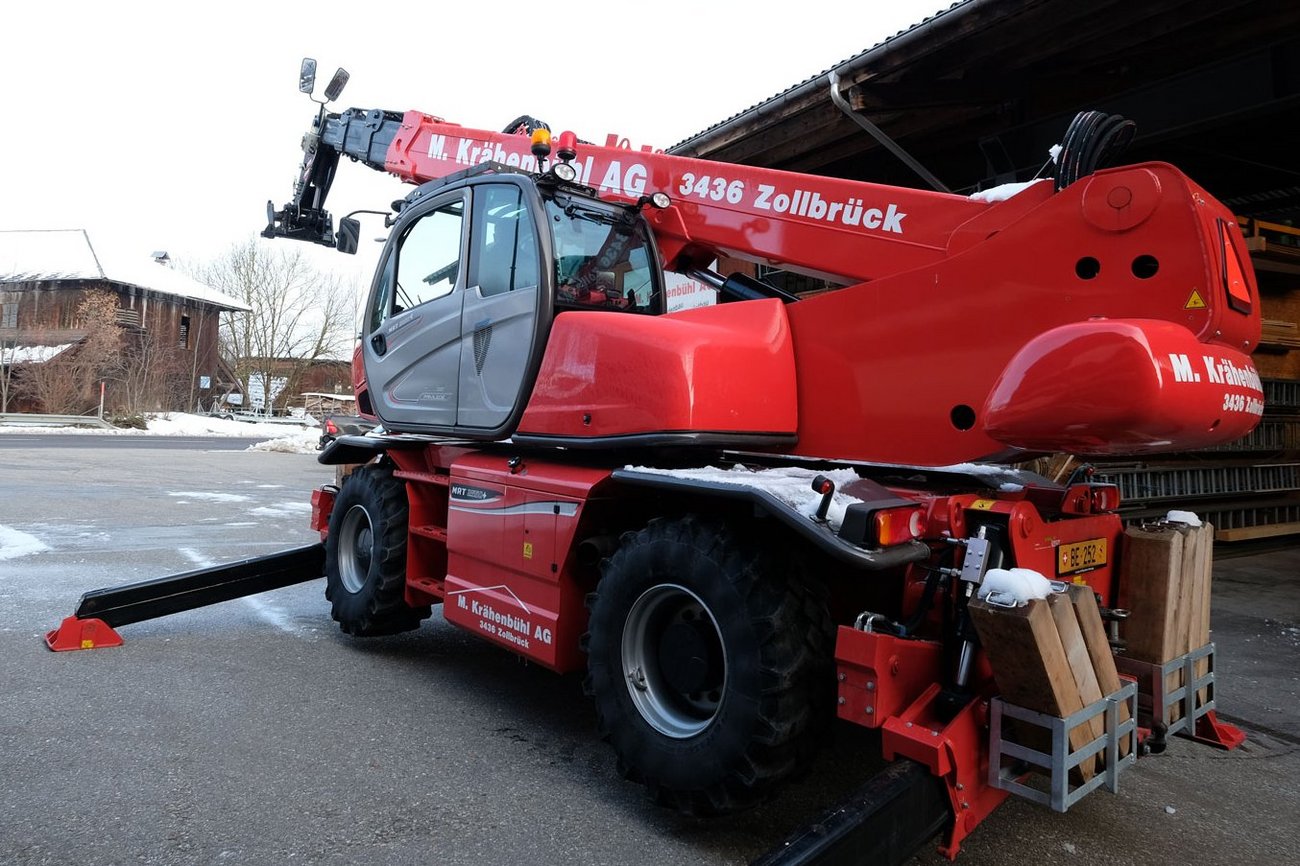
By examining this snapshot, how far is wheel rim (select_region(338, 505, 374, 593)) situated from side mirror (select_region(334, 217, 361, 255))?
176 centimetres

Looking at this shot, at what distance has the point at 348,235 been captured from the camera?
570 centimetres

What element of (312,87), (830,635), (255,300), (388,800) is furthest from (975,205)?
(255,300)

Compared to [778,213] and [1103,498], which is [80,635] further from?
[1103,498]

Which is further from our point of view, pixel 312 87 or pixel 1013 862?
pixel 312 87

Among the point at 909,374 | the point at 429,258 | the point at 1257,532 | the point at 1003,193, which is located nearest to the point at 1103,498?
the point at 909,374

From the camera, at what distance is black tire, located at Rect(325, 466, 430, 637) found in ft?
16.4

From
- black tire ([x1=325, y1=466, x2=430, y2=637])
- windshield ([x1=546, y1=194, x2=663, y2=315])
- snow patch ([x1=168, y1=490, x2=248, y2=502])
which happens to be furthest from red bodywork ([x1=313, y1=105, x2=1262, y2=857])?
snow patch ([x1=168, y1=490, x2=248, y2=502])

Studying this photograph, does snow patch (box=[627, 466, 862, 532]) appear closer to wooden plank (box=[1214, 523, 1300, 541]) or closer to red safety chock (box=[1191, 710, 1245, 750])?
red safety chock (box=[1191, 710, 1245, 750])

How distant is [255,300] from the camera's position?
5028 cm

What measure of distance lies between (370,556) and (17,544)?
539 cm

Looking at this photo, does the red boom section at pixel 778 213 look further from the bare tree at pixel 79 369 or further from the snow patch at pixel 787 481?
the bare tree at pixel 79 369

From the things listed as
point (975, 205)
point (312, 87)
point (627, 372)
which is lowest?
point (627, 372)

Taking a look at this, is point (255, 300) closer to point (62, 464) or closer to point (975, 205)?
point (62, 464)

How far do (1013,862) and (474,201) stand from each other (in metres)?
3.96
